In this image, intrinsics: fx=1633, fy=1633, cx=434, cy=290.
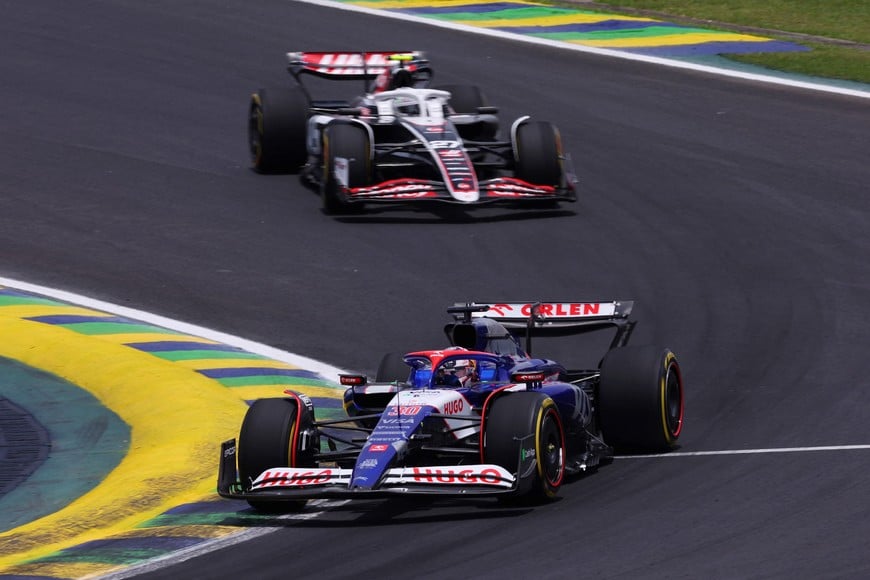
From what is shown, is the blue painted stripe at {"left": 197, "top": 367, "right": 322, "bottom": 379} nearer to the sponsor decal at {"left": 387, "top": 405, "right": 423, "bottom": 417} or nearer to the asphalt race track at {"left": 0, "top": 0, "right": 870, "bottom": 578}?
the asphalt race track at {"left": 0, "top": 0, "right": 870, "bottom": 578}

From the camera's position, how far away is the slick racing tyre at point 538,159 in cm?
1919

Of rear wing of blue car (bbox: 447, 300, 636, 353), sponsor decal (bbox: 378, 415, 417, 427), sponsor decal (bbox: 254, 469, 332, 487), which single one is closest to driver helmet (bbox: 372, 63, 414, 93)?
rear wing of blue car (bbox: 447, 300, 636, 353)

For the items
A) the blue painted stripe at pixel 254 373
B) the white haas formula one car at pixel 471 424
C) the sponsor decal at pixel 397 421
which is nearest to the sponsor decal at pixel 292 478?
the white haas formula one car at pixel 471 424

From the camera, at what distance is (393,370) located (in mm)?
12273

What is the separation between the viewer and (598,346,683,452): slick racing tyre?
37.5 ft

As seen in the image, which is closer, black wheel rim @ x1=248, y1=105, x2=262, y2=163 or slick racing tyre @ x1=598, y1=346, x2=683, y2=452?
slick racing tyre @ x1=598, y1=346, x2=683, y2=452

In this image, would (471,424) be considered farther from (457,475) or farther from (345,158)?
(345,158)

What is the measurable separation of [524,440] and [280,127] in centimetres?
1141

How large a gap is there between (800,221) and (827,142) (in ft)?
11.5

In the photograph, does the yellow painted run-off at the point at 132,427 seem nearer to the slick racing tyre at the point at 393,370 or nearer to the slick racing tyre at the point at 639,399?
the slick racing tyre at the point at 393,370

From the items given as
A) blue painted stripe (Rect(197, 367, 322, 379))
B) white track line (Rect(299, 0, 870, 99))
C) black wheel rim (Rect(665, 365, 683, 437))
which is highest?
white track line (Rect(299, 0, 870, 99))

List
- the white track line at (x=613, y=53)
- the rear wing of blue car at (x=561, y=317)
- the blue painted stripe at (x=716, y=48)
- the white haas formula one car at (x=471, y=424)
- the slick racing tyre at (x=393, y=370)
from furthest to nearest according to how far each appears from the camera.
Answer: the blue painted stripe at (x=716, y=48) < the white track line at (x=613, y=53) < the rear wing of blue car at (x=561, y=317) < the slick racing tyre at (x=393, y=370) < the white haas formula one car at (x=471, y=424)

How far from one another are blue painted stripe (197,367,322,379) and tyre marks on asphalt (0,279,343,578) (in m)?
0.02

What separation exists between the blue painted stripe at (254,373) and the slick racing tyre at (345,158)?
4905 mm
